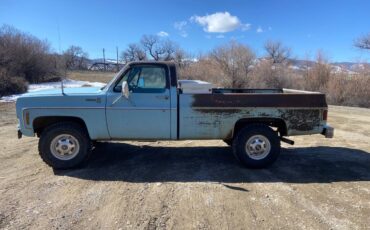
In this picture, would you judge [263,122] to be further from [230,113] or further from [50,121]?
[50,121]

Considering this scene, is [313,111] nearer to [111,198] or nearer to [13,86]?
[111,198]

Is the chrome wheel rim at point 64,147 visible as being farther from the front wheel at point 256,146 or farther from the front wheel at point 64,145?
the front wheel at point 256,146

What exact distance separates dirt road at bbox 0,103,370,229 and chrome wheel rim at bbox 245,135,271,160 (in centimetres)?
30

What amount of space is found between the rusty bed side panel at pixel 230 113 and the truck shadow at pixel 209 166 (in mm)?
689

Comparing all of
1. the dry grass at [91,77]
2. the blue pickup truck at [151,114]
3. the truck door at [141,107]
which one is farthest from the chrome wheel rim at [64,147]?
the dry grass at [91,77]

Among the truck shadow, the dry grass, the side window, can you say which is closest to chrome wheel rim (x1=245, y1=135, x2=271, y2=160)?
the truck shadow

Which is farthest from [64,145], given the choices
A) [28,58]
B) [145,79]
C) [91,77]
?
[91,77]

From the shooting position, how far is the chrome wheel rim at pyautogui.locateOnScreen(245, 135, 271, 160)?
19.4 ft

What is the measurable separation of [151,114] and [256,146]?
2.01m

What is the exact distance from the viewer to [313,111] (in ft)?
19.4

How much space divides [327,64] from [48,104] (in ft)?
72.6

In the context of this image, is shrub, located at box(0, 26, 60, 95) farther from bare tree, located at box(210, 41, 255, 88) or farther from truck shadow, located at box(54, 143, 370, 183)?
truck shadow, located at box(54, 143, 370, 183)

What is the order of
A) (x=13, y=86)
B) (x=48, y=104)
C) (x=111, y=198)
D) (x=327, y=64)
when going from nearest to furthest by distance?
1. (x=111, y=198)
2. (x=48, y=104)
3. (x=13, y=86)
4. (x=327, y=64)

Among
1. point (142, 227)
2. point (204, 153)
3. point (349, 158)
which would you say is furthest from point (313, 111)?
point (142, 227)
